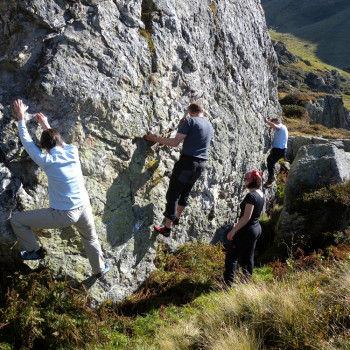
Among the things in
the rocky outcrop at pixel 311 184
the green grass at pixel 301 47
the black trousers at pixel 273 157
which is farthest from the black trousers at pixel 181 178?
the green grass at pixel 301 47

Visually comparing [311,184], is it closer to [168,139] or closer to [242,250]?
[242,250]

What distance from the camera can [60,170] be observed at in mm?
5676

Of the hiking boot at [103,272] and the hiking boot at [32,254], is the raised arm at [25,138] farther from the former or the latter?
the hiking boot at [103,272]

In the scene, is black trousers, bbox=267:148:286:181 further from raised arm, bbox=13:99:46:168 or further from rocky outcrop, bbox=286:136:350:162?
raised arm, bbox=13:99:46:168

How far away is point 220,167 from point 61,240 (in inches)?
217

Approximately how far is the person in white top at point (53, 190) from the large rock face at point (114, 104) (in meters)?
0.41

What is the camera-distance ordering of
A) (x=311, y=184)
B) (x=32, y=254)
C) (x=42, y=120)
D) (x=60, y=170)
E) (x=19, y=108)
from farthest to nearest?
1. (x=311, y=184)
2. (x=42, y=120)
3. (x=32, y=254)
4. (x=19, y=108)
5. (x=60, y=170)

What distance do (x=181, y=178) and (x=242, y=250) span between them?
2.10 m

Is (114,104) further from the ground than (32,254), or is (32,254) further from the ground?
(114,104)

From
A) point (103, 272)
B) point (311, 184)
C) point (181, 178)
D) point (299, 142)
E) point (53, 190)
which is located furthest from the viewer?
point (299, 142)

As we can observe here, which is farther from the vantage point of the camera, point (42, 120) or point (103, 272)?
point (103, 272)

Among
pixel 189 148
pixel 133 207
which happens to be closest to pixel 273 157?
pixel 189 148

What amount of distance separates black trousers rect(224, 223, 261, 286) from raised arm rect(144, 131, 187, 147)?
2377mm

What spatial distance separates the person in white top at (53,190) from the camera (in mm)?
5668
